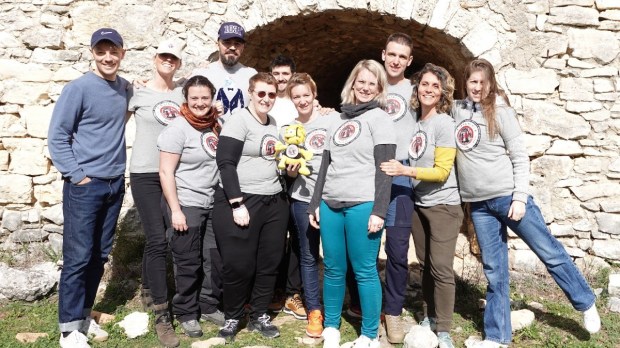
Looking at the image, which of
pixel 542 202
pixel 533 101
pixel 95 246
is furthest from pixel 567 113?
pixel 95 246

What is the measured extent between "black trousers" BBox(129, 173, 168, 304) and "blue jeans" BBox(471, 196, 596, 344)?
77.7 inches

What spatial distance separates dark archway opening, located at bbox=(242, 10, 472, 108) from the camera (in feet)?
15.2

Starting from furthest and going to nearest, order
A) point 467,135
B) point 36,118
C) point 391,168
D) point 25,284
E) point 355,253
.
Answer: point 36,118 < point 25,284 < point 467,135 < point 355,253 < point 391,168

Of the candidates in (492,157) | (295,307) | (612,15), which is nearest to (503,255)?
(492,157)

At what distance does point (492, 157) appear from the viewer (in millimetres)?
2959

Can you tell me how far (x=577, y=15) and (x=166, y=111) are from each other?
11.3ft

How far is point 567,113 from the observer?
13.9ft

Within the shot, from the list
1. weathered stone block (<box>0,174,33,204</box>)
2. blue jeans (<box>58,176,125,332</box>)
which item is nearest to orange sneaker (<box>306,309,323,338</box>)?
blue jeans (<box>58,176,125,332</box>)

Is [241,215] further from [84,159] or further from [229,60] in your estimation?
[229,60]

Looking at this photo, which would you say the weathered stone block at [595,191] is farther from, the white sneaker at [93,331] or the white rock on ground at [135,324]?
the white sneaker at [93,331]

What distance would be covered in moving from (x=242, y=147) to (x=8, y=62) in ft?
9.24

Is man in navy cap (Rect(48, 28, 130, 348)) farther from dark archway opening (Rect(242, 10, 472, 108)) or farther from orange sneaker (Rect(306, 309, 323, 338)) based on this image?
dark archway opening (Rect(242, 10, 472, 108))

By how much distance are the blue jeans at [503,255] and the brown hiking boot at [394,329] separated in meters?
0.52

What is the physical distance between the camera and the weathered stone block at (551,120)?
421 cm
